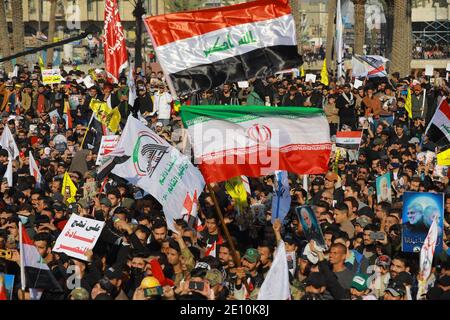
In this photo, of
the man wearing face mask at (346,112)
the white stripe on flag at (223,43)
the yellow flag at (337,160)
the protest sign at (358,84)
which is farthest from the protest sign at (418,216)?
the protest sign at (358,84)

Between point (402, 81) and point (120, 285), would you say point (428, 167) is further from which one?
point (402, 81)

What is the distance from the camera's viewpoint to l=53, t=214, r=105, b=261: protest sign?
35.0 ft

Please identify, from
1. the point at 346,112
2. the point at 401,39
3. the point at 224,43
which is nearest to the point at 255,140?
the point at 224,43

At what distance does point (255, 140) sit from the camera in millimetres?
11453

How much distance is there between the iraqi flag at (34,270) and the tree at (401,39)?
20.5m

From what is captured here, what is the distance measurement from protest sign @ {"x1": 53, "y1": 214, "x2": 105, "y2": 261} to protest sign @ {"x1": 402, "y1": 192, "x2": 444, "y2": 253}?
277 centimetres

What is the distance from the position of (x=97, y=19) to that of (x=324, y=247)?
71799mm

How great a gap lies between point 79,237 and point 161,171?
2.16m

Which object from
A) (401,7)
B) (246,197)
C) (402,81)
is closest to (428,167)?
(246,197)

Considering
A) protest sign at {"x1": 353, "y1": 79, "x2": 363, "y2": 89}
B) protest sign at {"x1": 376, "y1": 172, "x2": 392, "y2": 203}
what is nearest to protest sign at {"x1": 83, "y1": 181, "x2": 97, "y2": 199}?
protest sign at {"x1": 376, "y1": 172, "x2": 392, "y2": 203}

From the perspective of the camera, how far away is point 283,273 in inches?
329

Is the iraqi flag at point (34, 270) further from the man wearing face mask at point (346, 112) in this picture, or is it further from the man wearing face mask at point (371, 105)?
the man wearing face mask at point (371, 105)

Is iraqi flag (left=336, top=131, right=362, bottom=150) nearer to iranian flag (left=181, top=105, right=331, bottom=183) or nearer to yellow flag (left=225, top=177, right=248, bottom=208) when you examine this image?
yellow flag (left=225, top=177, right=248, bottom=208)

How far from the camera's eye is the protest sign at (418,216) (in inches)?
418
